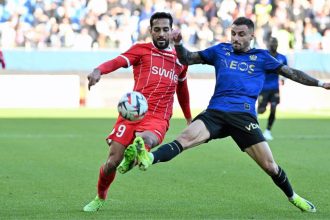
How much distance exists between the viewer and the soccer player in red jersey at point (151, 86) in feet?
31.2

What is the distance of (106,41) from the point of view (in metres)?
31.8

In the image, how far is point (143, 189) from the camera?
11.8 meters

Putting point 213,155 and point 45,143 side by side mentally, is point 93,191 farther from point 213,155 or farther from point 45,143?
point 45,143

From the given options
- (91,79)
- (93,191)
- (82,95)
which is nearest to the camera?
(91,79)

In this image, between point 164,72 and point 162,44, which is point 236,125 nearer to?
point 164,72

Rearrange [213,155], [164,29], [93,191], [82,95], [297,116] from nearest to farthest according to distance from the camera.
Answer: [164,29]
[93,191]
[213,155]
[297,116]
[82,95]

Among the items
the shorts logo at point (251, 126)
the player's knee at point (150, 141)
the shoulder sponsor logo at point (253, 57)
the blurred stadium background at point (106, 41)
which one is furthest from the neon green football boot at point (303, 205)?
the blurred stadium background at point (106, 41)

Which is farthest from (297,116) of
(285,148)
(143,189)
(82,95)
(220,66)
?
(220,66)

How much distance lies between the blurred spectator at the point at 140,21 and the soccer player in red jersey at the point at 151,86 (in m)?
21.4

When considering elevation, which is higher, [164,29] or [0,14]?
[164,29]

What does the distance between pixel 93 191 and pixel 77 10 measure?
21.6 meters

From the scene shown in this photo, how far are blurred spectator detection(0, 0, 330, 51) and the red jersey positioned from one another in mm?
21327

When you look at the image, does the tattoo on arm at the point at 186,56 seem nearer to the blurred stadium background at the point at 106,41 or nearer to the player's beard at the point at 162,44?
the player's beard at the point at 162,44

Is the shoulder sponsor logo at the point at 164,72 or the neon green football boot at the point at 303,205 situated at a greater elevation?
the shoulder sponsor logo at the point at 164,72
